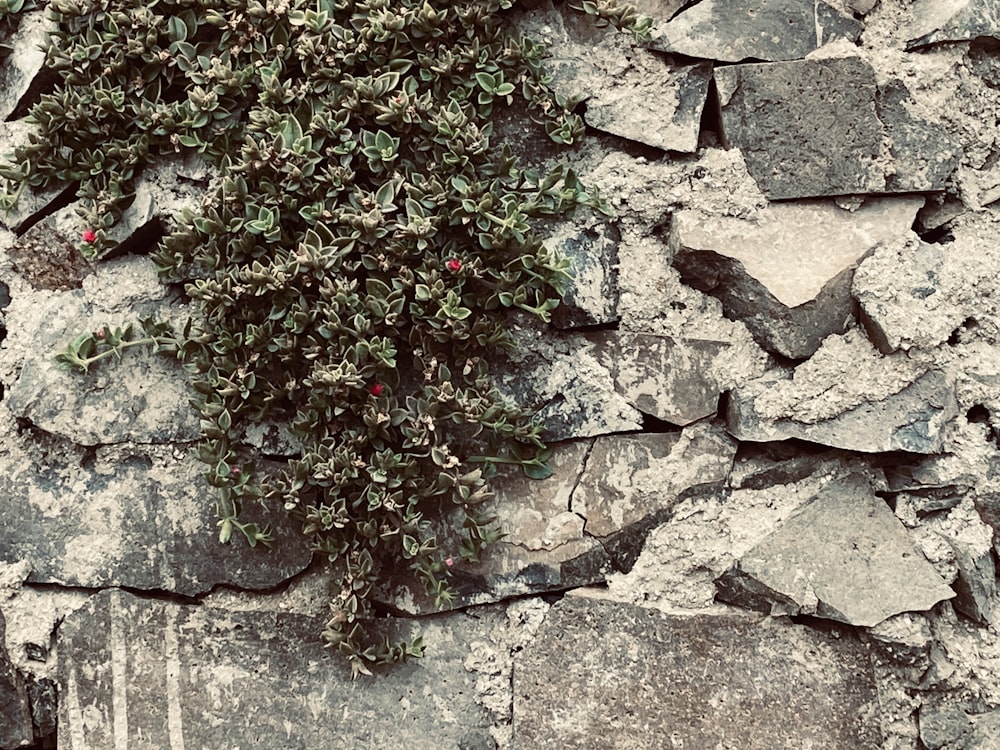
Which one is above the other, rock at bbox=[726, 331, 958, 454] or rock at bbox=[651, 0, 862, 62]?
rock at bbox=[651, 0, 862, 62]

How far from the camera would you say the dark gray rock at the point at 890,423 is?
1.39 meters

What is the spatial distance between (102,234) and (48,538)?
52cm

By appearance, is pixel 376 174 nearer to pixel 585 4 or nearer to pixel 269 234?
pixel 269 234

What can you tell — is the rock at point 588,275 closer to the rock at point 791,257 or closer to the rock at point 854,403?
the rock at point 791,257

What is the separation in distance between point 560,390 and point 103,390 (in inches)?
29.9

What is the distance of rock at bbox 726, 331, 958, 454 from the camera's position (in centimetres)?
139

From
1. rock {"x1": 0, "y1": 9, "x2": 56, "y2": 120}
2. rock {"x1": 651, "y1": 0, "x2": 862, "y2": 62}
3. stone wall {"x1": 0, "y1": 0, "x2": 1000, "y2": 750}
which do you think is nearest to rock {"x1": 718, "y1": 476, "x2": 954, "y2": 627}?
stone wall {"x1": 0, "y1": 0, "x2": 1000, "y2": 750}

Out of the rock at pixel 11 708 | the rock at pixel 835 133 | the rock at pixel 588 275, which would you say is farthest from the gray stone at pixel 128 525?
the rock at pixel 835 133

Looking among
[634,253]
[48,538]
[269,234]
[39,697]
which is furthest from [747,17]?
[39,697]

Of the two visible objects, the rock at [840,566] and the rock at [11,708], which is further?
the rock at [11,708]

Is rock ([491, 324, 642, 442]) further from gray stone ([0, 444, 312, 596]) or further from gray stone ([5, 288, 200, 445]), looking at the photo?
gray stone ([5, 288, 200, 445])

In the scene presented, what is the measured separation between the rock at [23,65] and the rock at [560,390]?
922mm

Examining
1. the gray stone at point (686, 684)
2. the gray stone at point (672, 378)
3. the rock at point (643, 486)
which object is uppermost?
the gray stone at point (672, 378)

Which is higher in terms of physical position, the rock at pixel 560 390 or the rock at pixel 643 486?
the rock at pixel 560 390
